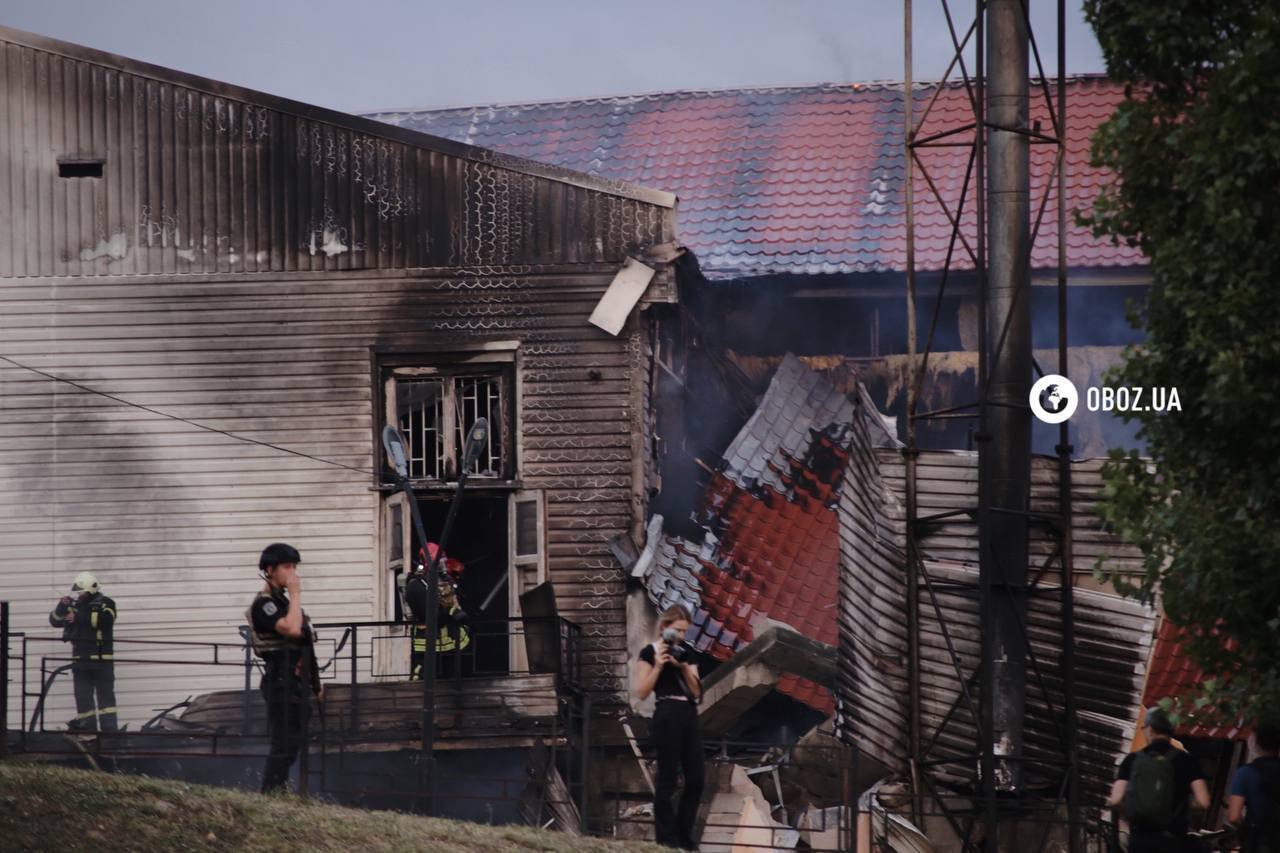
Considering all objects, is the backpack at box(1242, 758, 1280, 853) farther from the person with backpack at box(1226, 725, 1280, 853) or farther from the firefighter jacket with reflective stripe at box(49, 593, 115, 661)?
the firefighter jacket with reflective stripe at box(49, 593, 115, 661)

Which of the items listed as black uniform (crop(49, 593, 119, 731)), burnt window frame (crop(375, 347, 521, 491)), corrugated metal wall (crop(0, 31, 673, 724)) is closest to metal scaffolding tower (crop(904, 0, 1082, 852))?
corrugated metal wall (crop(0, 31, 673, 724))

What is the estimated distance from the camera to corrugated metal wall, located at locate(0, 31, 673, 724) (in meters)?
19.8

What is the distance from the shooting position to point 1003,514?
17672mm

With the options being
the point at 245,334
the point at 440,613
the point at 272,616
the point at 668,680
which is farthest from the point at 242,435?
the point at 668,680

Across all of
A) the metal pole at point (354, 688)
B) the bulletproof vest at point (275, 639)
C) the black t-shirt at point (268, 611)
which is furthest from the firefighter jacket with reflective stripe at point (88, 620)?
the black t-shirt at point (268, 611)

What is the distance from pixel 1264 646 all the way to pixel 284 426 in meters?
12.0

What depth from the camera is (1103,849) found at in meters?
17.7

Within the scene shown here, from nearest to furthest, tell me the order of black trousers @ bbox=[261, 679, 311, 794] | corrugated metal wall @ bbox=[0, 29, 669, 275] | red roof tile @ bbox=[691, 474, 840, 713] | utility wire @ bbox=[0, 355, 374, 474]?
black trousers @ bbox=[261, 679, 311, 794]
utility wire @ bbox=[0, 355, 374, 474]
corrugated metal wall @ bbox=[0, 29, 669, 275]
red roof tile @ bbox=[691, 474, 840, 713]

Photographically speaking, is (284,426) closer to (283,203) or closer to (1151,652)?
(283,203)

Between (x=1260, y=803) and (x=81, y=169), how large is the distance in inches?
576

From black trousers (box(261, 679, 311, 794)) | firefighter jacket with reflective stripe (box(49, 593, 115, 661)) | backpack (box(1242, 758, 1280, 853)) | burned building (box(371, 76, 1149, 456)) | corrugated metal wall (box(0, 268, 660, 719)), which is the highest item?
burned building (box(371, 76, 1149, 456))

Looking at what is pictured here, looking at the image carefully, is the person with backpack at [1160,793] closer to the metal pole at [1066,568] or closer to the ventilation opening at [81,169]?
the metal pole at [1066,568]

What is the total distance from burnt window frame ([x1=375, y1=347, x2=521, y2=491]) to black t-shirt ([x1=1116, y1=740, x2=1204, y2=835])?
9.25 m

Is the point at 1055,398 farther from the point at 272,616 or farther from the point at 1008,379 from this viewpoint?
the point at 272,616
